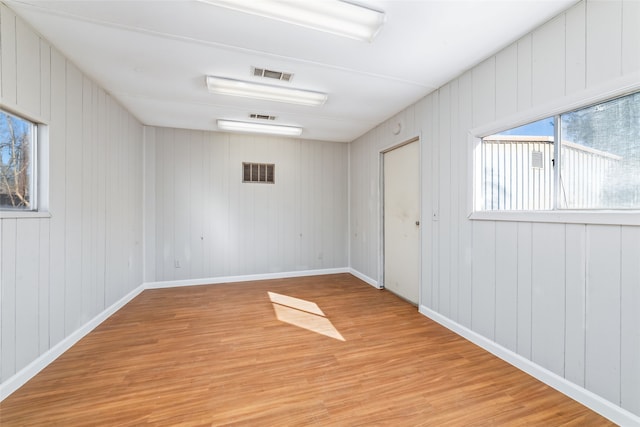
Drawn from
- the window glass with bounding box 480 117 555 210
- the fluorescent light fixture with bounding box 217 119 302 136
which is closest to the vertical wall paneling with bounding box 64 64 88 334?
the fluorescent light fixture with bounding box 217 119 302 136

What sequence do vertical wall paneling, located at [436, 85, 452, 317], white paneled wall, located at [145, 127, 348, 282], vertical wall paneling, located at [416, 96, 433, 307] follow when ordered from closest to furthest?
vertical wall paneling, located at [436, 85, 452, 317]
vertical wall paneling, located at [416, 96, 433, 307]
white paneled wall, located at [145, 127, 348, 282]

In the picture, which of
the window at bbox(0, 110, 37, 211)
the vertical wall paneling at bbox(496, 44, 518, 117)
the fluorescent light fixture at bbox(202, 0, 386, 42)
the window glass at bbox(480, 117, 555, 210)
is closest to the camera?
the fluorescent light fixture at bbox(202, 0, 386, 42)

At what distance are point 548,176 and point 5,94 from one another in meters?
3.80

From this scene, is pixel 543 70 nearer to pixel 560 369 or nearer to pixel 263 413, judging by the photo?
pixel 560 369

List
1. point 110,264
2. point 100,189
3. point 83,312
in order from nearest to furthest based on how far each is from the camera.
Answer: point 83,312
point 100,189
point 110,264

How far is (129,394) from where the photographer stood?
167 cm

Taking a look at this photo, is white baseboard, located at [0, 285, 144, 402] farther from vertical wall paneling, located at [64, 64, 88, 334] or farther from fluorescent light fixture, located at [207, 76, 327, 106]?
fluorescent light fixture, located at [207, 76, 327, 106]

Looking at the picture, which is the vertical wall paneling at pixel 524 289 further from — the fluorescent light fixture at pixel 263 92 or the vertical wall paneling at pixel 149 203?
the vertical wall paneling at pixel 149 203

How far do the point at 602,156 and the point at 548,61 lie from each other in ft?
2.49

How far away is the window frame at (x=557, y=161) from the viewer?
1.43m

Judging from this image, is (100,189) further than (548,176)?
Yes

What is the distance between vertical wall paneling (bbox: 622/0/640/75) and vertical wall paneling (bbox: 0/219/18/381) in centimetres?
388

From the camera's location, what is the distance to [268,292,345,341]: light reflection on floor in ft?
8.56

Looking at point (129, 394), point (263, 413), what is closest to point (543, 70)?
point (263, 413)
